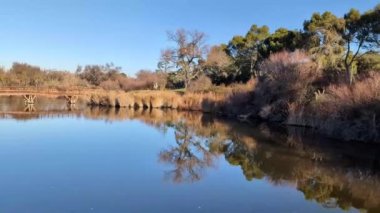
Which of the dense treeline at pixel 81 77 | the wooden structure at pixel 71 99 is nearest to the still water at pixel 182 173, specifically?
the wooden structure at pixel 71 99

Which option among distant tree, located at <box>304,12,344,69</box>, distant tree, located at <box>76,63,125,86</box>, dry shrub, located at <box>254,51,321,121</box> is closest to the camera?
dry shrub, located at <box>254,51,321,121</box>

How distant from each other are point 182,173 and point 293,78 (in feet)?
52.2

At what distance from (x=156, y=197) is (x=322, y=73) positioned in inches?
791

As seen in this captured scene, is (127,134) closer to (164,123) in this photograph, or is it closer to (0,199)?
(164,123)

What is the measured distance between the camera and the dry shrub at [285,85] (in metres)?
24.8

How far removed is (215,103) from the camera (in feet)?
113

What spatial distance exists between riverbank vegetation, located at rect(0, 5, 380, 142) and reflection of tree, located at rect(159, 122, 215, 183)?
6762 mm

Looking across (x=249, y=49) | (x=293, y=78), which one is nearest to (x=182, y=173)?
(x=293, y=78)

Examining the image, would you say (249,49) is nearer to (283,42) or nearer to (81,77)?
(283,42)

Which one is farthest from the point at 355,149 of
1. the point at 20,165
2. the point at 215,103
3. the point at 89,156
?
the point at 215,103

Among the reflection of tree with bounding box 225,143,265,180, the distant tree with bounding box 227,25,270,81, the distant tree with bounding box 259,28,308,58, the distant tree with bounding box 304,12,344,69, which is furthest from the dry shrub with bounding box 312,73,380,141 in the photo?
the distant tree with bounding box 227,25,270,81

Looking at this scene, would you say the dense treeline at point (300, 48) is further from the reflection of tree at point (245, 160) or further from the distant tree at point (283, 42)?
the reflection of tree at point (245, 160)

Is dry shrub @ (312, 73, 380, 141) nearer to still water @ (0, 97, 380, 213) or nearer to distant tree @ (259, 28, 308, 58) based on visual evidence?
still water @ (0, 97, 380, 213)

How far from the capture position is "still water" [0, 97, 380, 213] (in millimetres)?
8344
